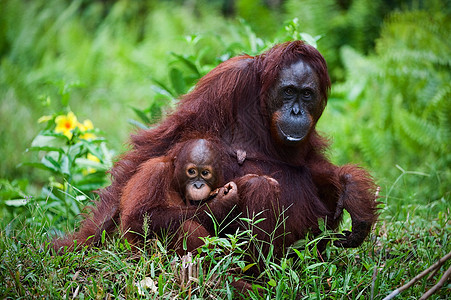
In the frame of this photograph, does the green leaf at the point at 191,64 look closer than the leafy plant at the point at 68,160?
No

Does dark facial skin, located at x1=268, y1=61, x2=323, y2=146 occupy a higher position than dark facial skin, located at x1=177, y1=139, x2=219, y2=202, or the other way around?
dark facial skin, located at x1=268, y1=61, x2=323, y2=146

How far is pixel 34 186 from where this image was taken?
24.8 ft

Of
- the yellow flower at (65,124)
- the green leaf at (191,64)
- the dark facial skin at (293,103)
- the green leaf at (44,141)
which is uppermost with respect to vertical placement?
the green leaf at (191,64)

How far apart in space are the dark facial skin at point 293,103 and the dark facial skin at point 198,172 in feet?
1.74

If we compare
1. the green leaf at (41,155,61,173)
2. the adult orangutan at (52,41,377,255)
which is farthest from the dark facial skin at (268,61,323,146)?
the green leaf at (41,155,61,173)

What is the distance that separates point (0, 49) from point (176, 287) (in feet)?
28.9

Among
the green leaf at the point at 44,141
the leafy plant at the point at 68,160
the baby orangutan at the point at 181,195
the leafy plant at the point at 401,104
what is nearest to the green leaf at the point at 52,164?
the leafy plant at the point at 68,160

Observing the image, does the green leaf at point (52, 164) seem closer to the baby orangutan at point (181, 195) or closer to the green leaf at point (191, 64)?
the baby orangutan at point (181, 195)

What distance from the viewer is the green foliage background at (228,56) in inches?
211

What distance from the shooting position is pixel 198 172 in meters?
3.65

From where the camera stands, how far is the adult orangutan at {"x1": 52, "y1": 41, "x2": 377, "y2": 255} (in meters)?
3.77

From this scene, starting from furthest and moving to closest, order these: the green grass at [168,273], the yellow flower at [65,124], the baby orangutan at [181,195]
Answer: the yellow flower at [65,124]
the baby orangutan at [181,195]
the green grass at [168,273]

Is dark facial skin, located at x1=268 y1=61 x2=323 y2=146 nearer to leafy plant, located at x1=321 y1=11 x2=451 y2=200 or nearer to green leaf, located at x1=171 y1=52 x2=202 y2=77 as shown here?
green leaf, located at x1=171 y1=52 x2=202 y2=77

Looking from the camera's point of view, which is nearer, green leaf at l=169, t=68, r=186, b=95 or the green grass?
the green grass
